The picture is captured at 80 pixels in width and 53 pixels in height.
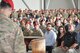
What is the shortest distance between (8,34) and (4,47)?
145 mm

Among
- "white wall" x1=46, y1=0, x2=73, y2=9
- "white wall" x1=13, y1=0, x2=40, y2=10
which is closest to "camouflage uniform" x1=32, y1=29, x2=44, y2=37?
"white wall" x1=13, y1=0, x2=40, y2=10

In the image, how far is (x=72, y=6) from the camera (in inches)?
1554

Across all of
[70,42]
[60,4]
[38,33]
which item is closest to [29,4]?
[60,4]

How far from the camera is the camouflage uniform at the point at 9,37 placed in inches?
159

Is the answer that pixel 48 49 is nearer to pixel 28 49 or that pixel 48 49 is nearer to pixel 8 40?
pixel 28 49

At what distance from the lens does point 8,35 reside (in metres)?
4.05

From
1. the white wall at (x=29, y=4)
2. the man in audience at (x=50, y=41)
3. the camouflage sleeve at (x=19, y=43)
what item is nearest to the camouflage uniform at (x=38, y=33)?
the man in audience at (x=50, y=41)

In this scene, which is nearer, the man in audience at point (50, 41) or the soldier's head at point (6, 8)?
the soldier's head at point (6, 8)

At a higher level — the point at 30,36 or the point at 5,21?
the point at 5,21

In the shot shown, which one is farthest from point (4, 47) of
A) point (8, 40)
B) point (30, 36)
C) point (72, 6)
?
point (72, 6)

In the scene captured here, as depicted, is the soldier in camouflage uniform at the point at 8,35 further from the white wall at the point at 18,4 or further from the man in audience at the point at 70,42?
the white wall at the point at 18,4

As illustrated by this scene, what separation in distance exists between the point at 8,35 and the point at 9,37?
3cm

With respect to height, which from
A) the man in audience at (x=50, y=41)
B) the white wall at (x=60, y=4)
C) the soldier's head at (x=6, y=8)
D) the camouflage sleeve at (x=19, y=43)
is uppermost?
the soldier's head at (x=6, y=8)

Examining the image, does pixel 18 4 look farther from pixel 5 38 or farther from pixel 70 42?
pixel 5 38
